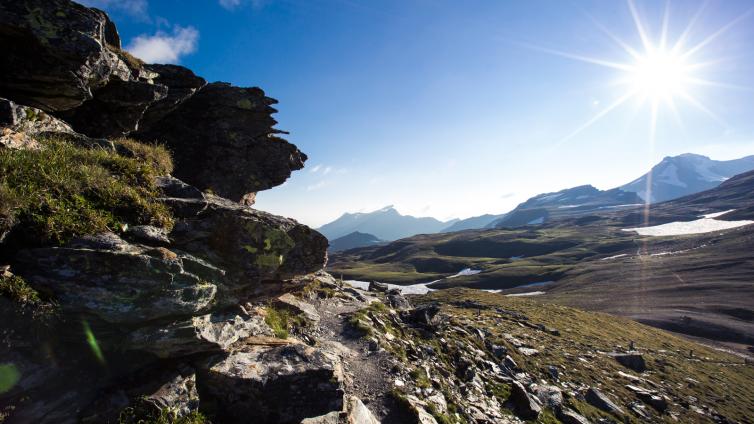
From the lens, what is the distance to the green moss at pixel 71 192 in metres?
9.05

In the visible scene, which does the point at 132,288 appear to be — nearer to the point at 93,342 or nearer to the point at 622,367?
the point at 93,342

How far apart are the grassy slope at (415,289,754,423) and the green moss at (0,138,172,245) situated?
87.9 feet

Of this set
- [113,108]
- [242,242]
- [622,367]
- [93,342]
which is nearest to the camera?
[93,342]

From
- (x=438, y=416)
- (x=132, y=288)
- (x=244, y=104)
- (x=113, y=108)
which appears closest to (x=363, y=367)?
(x=438, y=416)

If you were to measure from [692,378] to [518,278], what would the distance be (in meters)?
135

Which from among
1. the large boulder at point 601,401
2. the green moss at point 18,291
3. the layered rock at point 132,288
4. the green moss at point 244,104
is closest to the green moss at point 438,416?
the layered rock at point 132,288

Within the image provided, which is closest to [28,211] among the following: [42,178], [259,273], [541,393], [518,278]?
[42,178]

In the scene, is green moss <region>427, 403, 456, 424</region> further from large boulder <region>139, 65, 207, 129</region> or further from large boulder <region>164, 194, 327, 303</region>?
large boulder <region>139, 65, 207, 129</region>

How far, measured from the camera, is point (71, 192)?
10.4 meters

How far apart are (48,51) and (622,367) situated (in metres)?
47.4

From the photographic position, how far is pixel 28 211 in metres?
9.06

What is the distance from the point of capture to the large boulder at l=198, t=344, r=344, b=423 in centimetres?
1041

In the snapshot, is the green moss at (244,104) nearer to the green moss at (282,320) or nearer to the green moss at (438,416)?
the green moss at (282,320)

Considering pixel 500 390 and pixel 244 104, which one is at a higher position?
pixel 244 104
